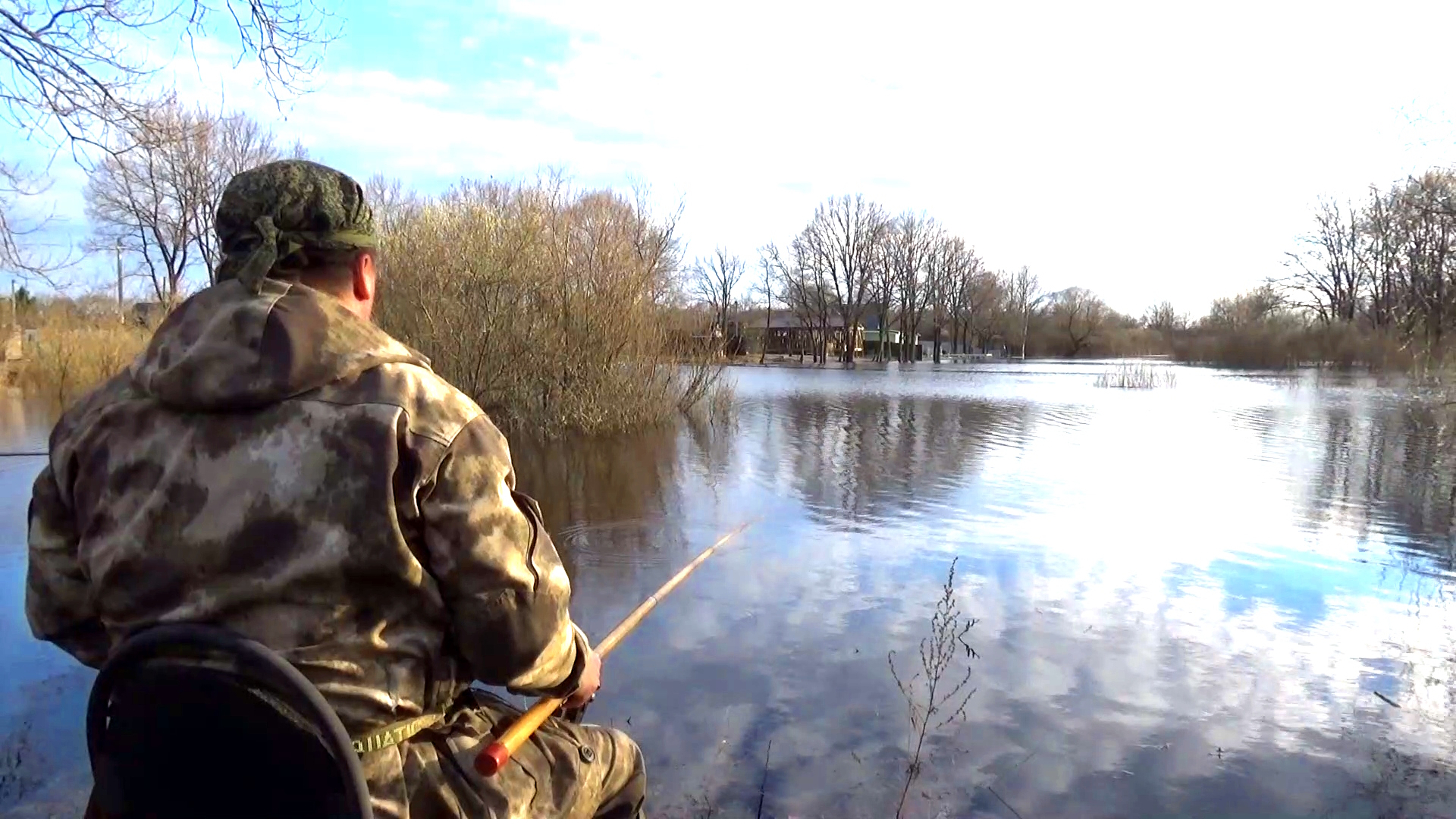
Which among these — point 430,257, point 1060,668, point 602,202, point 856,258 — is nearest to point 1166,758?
point 1060,668

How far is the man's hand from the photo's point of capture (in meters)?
2.12

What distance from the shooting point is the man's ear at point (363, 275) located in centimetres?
195

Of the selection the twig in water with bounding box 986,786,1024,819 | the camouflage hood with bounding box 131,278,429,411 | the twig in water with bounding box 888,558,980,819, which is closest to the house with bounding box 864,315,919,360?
the twig in water with bounding box 888,558,980,819

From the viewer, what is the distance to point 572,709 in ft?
7.82

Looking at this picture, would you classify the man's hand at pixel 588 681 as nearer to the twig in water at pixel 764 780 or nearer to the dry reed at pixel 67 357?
the twig in water at pixel 764 780

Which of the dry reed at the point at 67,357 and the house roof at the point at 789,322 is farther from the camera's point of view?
the house roof at the point at 789,322

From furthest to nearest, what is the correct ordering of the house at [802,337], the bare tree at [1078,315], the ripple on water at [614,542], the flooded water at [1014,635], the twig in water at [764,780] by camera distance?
the bare tree at [1078,315] → the house at [802,337] → the ripple on water at [614,542] → the flooded water at [1014,635] → the twig in water at [764,780]

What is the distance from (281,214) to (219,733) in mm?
912

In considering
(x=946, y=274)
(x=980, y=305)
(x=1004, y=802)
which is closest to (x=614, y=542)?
(x=1004, y=802)

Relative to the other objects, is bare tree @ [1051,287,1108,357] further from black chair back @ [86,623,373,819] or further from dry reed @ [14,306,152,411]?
black chair back @ [86,623,373,819]

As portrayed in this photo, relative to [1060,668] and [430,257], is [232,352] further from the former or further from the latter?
[430,257]

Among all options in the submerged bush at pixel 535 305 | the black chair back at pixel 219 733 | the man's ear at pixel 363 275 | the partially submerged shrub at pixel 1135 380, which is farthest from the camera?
the partially submerged shrub at pixel 1135 380

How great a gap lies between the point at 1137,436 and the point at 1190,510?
848 cm

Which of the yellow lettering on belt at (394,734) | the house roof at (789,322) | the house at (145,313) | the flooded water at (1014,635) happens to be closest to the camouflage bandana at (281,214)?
the yellow lettering on belt at (394,734)
